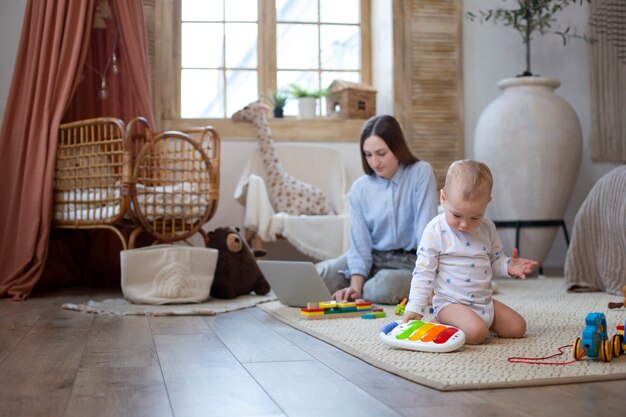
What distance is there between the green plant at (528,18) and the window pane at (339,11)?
74cm

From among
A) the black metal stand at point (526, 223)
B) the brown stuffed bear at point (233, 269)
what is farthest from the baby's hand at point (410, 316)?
the black metal stand at point (526, 223)

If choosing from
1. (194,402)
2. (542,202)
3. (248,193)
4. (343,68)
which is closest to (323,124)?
(343,68)

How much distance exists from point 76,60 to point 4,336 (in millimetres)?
1717

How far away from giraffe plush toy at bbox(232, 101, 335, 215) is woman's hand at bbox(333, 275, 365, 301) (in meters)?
1.46

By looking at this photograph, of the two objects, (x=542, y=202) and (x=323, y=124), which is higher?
(x=323, y=124)

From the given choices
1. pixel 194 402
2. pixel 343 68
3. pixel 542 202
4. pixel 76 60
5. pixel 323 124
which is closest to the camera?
pixel 194 402

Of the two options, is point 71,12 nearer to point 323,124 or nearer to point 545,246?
point 323,124

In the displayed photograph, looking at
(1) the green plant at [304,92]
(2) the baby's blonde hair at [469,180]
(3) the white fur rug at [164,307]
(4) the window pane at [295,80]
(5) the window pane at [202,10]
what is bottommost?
(3) the white fur rug at [164,307]

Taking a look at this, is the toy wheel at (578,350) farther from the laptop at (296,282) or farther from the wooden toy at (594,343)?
the laptop at (296,282)

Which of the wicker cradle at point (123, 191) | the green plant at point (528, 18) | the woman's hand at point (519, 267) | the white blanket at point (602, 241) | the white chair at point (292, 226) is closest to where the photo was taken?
the woman's hand at point (519, 267)

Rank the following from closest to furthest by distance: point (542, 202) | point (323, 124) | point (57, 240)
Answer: point (57, 240)
point (542, 202)
point (323, 124)

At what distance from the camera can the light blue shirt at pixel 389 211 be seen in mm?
2891

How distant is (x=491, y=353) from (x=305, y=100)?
328 cm

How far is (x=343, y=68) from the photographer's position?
5.18m
